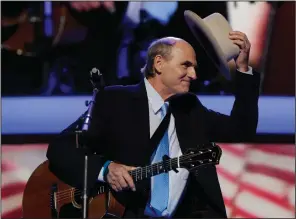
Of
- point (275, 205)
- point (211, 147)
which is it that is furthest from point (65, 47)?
point (275, 205)

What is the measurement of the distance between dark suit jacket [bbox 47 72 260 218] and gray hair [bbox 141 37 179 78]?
6cm

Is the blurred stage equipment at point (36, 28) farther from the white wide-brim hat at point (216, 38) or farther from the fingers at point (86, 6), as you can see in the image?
the white wide-brim hat at point (216, 38)

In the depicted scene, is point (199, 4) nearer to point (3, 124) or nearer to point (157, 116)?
point (157, 116)

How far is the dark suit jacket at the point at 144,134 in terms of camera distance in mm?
2420

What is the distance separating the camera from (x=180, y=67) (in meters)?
2.47

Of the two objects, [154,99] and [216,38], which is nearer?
[216,38]

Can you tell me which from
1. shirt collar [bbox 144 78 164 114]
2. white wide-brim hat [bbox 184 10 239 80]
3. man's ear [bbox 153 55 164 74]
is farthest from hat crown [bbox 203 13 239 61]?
shirt collar [bbox 144 78 164 114]

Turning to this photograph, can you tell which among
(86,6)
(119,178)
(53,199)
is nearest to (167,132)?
(119,178)

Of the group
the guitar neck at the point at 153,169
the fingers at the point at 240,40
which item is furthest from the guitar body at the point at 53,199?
the fingers at the point at 240,40

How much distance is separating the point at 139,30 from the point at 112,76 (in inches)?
10.7

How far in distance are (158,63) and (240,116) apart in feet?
1.37

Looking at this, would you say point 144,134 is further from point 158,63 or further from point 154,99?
point 158,63

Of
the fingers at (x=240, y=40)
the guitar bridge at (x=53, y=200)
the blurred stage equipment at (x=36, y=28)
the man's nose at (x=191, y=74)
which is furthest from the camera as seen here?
the blurred stage equipment at (x=36, y=28)

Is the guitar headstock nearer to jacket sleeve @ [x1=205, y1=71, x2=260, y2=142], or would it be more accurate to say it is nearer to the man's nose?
jacket sleeve @ [x1=205, y1=71, x2=260, y2=142]
